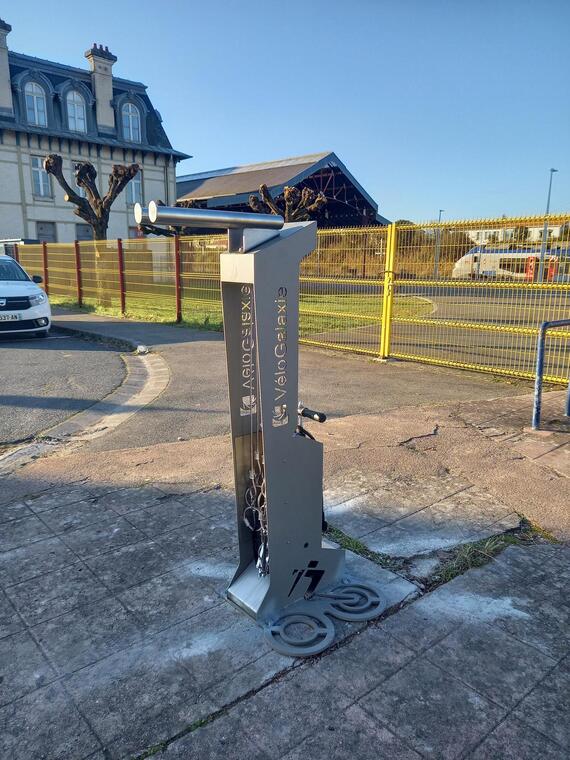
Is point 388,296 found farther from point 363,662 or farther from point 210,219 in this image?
point 363,662

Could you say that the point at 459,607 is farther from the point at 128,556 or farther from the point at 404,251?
the point at 404,251

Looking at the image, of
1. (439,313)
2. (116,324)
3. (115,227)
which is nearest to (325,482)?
(439,313)

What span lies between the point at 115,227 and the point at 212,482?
3057 cm

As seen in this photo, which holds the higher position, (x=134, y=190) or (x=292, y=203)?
(x=134, y=190)

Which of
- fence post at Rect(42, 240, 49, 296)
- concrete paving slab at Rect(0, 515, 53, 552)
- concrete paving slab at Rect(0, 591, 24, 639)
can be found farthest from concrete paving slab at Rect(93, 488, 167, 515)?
fence post at Rect(42, 240, 49, 296)

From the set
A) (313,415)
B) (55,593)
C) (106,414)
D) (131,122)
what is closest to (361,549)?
(313,415)

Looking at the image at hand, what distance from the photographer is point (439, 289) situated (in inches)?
324

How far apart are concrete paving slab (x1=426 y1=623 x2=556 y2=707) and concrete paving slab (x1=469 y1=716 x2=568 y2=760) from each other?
122 mm

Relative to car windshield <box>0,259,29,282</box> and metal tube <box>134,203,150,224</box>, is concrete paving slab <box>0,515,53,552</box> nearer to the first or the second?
metal tube <box>134,203,150,224</box>

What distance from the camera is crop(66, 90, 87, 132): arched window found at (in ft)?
99.1

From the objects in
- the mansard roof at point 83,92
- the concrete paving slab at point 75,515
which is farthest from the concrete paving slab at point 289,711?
the mansard roof at point 83,92

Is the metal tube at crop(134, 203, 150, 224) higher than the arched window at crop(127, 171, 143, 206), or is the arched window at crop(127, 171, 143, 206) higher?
the arched window at crop(127, 171, 143, 206)

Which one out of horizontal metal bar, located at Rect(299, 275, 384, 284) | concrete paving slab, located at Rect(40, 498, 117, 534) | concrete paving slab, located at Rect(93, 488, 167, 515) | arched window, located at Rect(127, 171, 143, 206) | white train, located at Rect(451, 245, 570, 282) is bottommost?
concrete paving slab, located at Rect(40, 498, 117, 534)

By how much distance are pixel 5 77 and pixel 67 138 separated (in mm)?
3691
